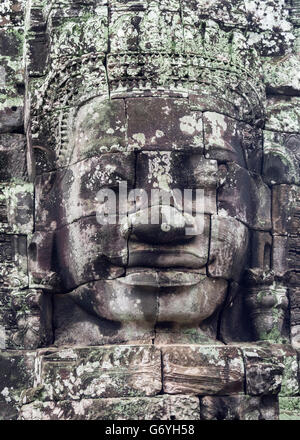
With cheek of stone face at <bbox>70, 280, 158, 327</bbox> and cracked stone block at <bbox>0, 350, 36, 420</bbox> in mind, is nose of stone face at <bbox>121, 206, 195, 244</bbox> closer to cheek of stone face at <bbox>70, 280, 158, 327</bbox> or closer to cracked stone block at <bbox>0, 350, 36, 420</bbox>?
cheek of stone face at <bbox>70, 280, 158, 327</bbox>

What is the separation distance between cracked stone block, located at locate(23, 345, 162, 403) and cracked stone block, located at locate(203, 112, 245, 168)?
1.96 m

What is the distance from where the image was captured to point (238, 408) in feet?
42.0

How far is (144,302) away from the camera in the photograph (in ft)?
42.7

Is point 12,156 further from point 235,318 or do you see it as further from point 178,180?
point 235,318

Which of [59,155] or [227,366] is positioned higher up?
[59,155]

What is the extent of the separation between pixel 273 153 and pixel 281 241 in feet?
2.84

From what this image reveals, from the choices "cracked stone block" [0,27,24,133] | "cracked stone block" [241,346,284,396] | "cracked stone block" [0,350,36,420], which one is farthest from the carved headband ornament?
"cracked stone block" [241,346,284,396]

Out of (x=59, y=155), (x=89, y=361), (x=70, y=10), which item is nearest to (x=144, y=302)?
(x=89, y=361)

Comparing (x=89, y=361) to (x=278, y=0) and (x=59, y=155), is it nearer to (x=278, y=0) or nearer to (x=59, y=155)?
(x=59, y=155)

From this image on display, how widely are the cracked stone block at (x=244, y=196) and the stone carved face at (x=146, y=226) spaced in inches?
0.5

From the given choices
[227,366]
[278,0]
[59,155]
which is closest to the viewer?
[227,366]

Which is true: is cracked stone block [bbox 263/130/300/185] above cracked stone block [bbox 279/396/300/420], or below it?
above

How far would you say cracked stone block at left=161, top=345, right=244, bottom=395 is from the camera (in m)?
12.8

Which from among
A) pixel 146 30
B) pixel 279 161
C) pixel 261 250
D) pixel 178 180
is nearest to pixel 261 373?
pixel 261 250
